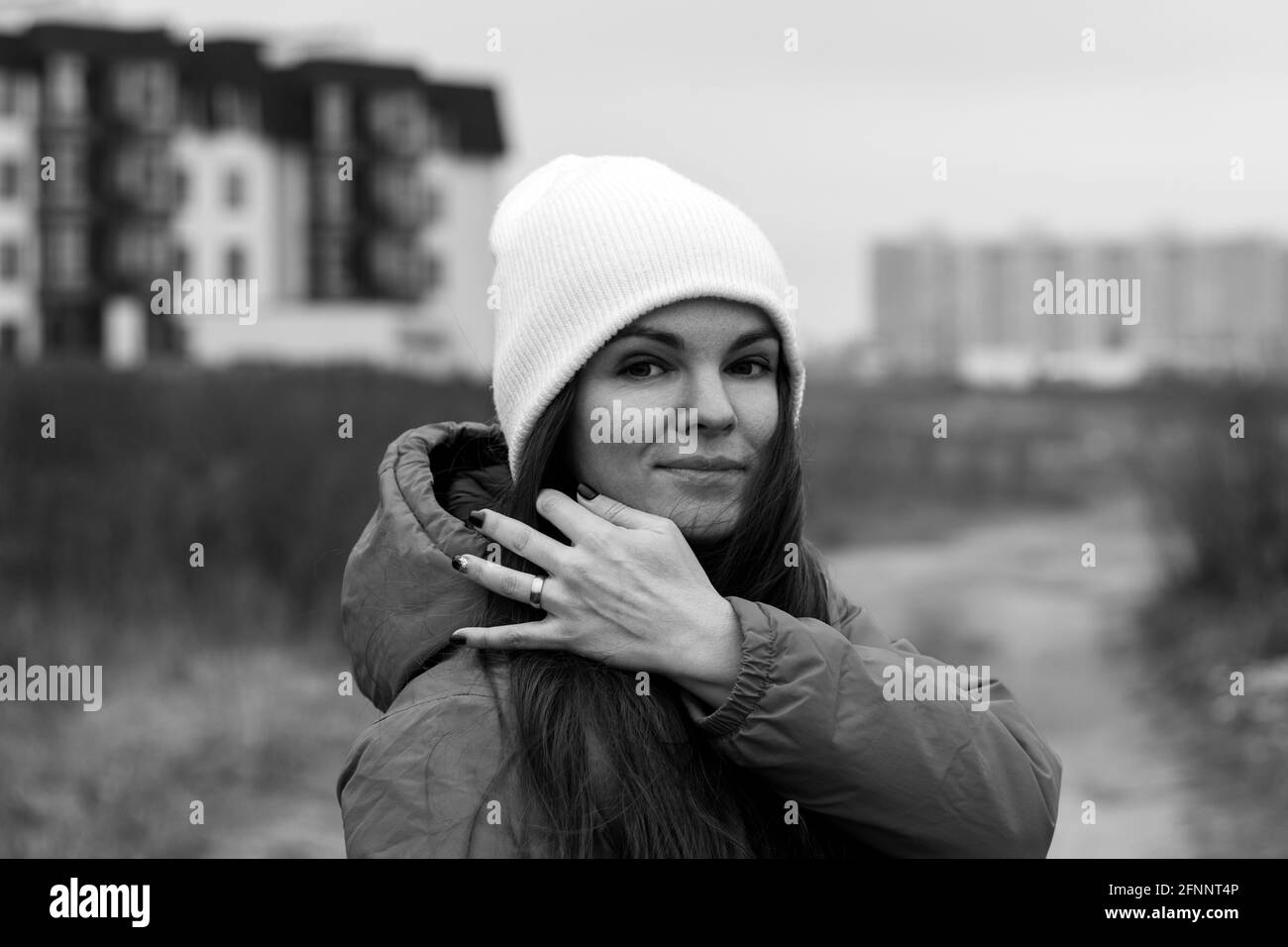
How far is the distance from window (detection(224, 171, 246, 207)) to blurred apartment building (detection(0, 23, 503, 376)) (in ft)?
0.13

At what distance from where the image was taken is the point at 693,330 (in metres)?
1.72

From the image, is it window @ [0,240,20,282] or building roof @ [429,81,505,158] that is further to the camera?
building roof @ [429,81,505,158]

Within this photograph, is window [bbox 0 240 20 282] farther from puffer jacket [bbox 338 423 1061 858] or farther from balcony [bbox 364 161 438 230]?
puffer jacket [bbox 338 423 1061 858]

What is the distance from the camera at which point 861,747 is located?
5.14 feet

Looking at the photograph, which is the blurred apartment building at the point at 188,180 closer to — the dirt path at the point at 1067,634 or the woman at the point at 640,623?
the dirt path at the point at 1067,634

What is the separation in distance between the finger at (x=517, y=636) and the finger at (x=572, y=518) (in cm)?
11

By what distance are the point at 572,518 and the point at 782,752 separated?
36 cm

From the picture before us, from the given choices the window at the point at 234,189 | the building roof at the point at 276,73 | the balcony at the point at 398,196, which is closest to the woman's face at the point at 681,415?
the building roof at the point at 276,73

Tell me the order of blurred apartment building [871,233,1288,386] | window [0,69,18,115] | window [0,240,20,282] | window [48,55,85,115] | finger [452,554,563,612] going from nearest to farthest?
finger [452,554,563,612] → window [0,69,18,115] → window [48,55,85,115] → window [0,240,20,282] → blurred apartment building [871,233,1288,386]

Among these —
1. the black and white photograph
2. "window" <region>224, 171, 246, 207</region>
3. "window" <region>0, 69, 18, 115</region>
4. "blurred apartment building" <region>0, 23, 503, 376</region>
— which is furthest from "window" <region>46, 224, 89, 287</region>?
the black and white photograph

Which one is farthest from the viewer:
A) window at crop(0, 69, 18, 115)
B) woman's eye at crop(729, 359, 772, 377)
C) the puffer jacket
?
window at crop(0, 69, 18, 115)

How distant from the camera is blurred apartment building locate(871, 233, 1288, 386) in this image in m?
49.6

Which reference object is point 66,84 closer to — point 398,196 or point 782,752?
point 398,196
